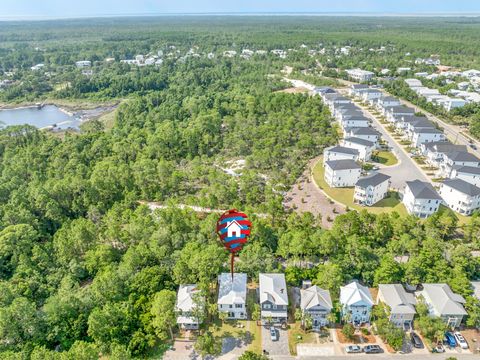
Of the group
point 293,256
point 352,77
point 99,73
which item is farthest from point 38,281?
point 99,73

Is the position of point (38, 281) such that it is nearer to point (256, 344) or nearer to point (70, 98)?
point (256, 344)

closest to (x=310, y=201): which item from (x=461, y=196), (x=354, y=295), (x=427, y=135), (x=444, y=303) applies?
(x=461, y=196)

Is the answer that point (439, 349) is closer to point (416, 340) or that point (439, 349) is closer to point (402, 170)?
point (416, 340)

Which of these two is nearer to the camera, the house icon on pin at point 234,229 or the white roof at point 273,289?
the white roof at point 273,289

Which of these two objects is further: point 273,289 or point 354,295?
Answer: point 273,289

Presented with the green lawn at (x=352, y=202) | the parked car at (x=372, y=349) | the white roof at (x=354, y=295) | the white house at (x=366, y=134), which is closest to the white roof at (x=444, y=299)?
the white roof at (x=354, y=295)

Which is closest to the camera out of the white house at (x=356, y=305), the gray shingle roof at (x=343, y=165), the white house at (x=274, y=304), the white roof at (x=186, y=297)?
the white house at (x=356, y=305)

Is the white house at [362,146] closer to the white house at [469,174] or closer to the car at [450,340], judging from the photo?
the white house at [469,174]
